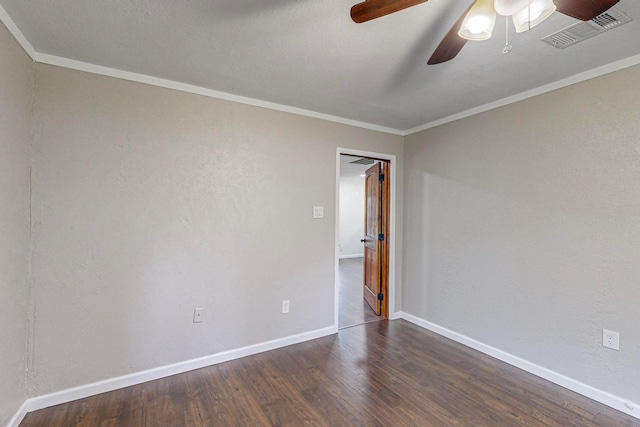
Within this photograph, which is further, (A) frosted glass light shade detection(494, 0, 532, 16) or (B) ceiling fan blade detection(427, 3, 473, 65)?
(B) ceiling fan blade detection(427, 3, 473, 65)

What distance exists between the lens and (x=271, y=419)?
1936 mm

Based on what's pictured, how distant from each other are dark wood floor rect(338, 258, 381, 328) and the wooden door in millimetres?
150

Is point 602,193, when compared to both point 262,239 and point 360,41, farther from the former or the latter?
point 262,239

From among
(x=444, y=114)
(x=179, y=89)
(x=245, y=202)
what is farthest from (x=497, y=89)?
(x=179, y=89)

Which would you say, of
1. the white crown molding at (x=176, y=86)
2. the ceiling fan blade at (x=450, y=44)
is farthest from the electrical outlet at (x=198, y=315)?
the ceiling fan blade at (x=450, y=44)

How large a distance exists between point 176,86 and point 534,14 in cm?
246

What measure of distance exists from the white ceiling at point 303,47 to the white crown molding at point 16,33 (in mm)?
27

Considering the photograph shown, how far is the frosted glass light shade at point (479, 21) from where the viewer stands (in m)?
1.22

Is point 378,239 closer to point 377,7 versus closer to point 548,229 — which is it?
point 548,229

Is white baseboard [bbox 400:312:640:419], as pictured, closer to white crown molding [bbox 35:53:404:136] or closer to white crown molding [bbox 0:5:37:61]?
white crown molding [bbox 35:53:404:136]

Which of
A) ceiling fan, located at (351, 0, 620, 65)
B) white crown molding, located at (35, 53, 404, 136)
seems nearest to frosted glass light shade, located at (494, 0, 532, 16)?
ceiling fan, located at (351, 0, 620, 65)

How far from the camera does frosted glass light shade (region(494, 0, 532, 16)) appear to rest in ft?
3.74

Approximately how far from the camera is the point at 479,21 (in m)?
1.27

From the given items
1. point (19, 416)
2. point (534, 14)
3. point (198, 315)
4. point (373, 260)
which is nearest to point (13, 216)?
point (19, 416)
